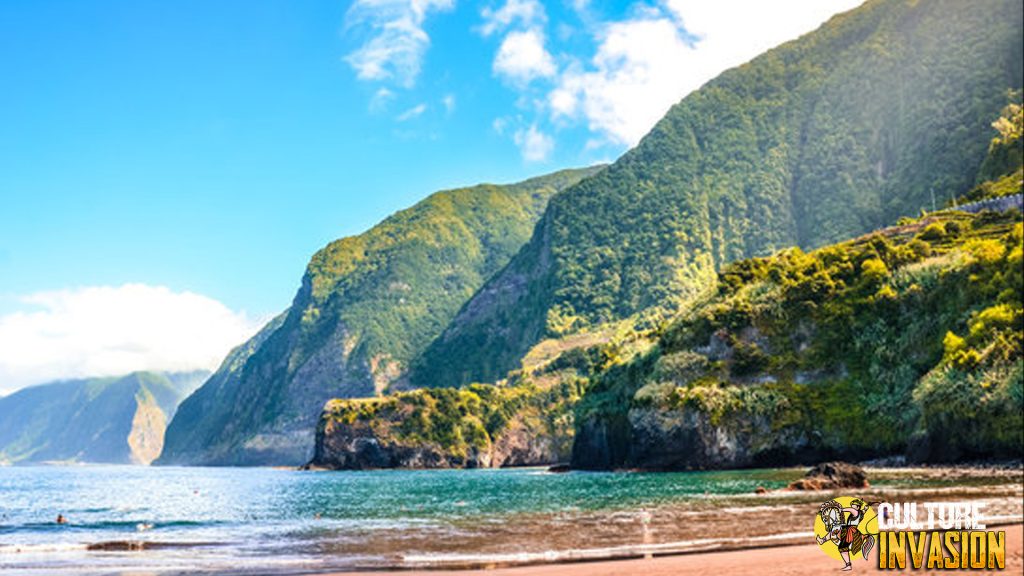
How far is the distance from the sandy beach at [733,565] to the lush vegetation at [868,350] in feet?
159

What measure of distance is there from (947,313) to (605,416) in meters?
60.0

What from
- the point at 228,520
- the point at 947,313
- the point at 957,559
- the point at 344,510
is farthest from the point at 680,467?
the point at 957,559

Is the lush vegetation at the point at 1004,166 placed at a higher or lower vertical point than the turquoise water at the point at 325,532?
higher

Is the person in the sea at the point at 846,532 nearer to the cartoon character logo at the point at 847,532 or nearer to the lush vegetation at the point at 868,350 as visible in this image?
the cartoon character logo at the point at 847,532

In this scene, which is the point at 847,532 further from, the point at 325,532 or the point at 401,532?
the point at 325,532

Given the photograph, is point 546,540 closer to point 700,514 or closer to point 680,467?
point 700,514

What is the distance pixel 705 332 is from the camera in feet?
367

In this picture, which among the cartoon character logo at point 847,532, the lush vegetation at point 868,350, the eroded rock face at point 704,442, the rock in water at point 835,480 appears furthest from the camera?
the eroded rock face at point 704,442

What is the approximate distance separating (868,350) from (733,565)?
83.1 metres

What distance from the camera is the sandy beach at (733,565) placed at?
59.5 feet

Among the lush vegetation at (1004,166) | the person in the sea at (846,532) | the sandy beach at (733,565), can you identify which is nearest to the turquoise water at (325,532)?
the sandy beach at (733,565)

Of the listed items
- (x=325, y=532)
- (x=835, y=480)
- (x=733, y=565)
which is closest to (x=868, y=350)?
(x=835, y=480)

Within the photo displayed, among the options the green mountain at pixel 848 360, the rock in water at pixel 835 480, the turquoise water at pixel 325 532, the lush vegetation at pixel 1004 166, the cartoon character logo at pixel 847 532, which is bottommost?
the turquoise water at pixel 325 532

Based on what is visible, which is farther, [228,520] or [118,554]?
[228,520]
